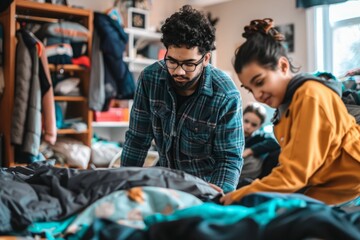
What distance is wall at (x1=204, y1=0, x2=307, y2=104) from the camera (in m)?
3.75

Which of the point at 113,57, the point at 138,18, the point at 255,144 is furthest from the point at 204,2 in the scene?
the point at 255,144

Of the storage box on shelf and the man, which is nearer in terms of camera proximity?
the man

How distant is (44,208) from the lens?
0.88m

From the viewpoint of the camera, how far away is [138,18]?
3906mm

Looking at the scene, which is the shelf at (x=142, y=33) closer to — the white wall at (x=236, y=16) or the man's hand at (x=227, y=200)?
the white wall at (x=236, y=16)

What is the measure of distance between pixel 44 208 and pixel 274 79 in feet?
2.07


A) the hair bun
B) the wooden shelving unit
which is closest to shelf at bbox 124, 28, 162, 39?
the wooden shelving unit

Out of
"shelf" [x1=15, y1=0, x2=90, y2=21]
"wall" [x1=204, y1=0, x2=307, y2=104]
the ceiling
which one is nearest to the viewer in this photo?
"shelf" [x1=15, y1=0, x2=90, y2=21]

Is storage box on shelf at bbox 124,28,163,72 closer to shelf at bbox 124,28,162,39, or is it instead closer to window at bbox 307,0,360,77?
shelf at bbox 124,28,162,39

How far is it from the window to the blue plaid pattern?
7.68ft

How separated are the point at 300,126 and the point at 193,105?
622mm

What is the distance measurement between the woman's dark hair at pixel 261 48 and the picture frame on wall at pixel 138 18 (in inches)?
114

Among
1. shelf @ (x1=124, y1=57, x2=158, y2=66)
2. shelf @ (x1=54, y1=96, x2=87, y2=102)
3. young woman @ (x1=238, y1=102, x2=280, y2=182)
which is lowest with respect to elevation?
young woman @ (x1=238, y1=102, x2=280, y2=182)

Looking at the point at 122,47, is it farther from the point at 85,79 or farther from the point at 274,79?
the point at 274,79
